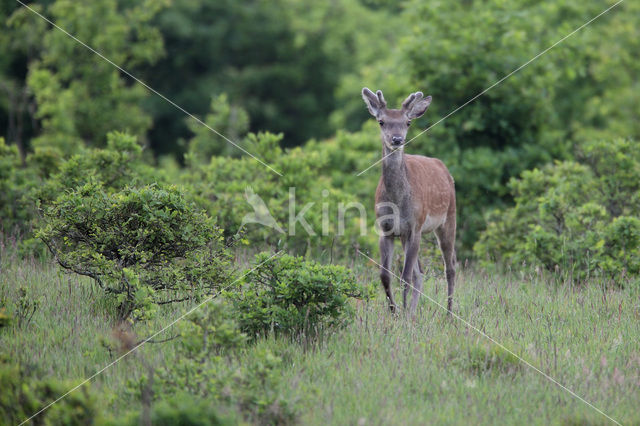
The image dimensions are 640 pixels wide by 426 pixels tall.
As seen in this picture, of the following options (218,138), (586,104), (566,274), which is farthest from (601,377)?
(586,104)

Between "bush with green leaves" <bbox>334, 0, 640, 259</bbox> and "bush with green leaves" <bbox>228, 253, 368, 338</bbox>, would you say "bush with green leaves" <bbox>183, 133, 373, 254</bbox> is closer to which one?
"bush with green leaves" <bbox>228, 253, 368, 338</bbox>

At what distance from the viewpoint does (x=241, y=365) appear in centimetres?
607

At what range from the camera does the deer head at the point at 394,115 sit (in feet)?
27.9

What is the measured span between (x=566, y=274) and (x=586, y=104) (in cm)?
1896

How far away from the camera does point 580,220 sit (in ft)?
34.8

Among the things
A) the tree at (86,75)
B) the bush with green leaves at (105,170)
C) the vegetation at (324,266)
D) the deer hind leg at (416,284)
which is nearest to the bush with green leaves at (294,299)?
the vegetation at (324,266)

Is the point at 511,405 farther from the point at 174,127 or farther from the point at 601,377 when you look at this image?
the point at 174,127

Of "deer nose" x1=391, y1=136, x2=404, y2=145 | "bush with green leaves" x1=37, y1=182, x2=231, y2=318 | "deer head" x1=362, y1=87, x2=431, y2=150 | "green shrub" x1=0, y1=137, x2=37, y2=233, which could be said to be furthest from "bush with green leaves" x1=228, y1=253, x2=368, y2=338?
"green shrub" x1=0, y1=137, x2=37, y2=233

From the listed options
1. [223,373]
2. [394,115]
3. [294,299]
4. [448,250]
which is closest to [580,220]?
[448,250]

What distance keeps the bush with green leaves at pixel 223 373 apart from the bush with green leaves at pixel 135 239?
1.40 meters

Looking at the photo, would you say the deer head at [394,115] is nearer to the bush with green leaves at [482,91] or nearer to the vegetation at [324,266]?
the vegetation at [324,266]

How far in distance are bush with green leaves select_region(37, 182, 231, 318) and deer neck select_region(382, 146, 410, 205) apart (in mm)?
2173

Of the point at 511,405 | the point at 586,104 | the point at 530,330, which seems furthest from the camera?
the point at 586,104

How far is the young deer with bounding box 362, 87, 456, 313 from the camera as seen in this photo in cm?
845
